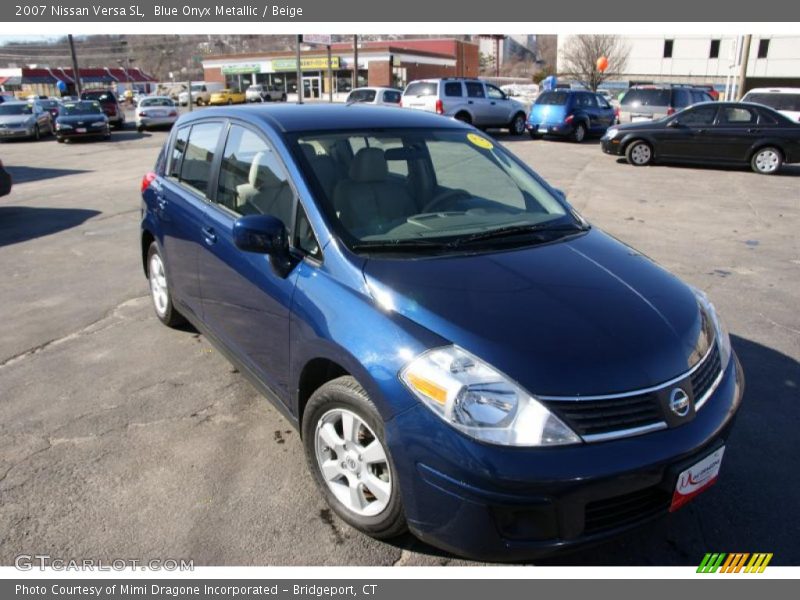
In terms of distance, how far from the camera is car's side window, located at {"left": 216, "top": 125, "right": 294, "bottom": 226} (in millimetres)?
3139

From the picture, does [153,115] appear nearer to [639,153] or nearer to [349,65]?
[639,153]

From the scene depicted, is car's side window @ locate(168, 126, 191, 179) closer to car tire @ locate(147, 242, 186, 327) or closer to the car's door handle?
car tire @ locate(147, 242, 186, 327)

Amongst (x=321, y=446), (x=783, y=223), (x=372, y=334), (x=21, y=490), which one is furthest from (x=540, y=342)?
(x=783, y=223)

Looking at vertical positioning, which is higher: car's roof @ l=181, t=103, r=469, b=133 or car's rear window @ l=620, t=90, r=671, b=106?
car's rear window @ l=620, t=90, r=671, b=106

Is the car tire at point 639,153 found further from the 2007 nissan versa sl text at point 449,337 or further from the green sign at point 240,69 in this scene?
the green sign at point 240,69

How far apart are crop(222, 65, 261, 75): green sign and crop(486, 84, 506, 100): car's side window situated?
185ft

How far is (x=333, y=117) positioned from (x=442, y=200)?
0.80 m

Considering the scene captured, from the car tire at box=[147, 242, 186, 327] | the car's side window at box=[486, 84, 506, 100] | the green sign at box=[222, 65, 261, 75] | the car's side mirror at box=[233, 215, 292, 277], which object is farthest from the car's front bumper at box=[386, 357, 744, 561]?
the green sign at box=[222, 65, 261, 75]

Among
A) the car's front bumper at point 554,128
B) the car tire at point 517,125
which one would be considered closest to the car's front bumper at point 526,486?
the car's front bumper at point 554,128

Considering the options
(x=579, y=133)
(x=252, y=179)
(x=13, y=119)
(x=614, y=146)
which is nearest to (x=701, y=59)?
(x=579, y=133)

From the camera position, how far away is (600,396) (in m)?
2.17

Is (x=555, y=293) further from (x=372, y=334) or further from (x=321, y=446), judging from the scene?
(x=321, y=446)

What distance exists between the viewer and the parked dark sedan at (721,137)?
527 inches

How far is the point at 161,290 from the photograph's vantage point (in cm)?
487
